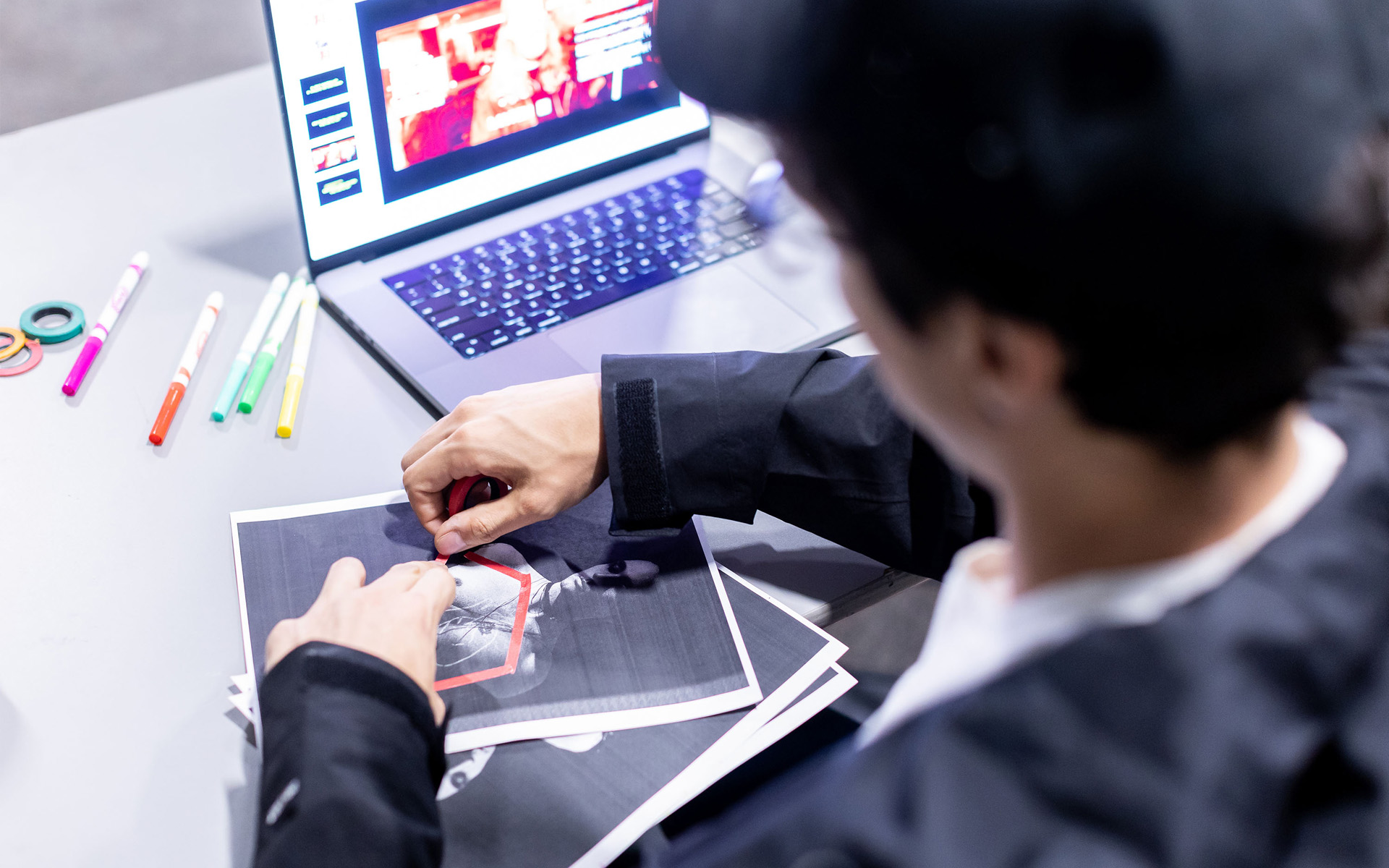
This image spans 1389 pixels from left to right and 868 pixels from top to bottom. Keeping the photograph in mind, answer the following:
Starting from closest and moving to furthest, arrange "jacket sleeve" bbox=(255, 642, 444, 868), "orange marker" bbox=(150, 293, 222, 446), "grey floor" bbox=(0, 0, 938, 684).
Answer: "jacket sleeve" bbox=(255, 642, 444, 868) < "orange marker" bbox=(150, 293, 222, 446) < "grey floor" bbox=(0, 0, 938, 684)

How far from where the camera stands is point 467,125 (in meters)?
0.90

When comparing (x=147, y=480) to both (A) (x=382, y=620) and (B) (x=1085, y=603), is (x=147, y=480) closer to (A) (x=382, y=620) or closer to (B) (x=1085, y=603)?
(A) (x=382, y=620)

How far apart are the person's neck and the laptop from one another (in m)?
Result: 0.47

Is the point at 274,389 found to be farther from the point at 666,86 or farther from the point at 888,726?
the point at 888,726

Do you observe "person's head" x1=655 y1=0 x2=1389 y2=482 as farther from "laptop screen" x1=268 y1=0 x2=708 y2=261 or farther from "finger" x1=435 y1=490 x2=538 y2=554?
"laptop screen" x1=268 y1=0 x2=708 y2=261

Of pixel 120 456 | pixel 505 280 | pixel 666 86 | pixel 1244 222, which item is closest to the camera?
pixel 1244 222

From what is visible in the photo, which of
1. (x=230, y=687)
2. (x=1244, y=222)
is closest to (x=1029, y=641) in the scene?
(x=1244, y=222)

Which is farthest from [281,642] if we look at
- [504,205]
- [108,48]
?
[108,48]

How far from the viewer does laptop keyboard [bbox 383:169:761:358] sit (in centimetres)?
86

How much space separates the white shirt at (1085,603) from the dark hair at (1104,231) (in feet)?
0.18

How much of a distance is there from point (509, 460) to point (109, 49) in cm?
73

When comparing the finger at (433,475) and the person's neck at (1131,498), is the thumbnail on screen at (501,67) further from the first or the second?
the person's neck at (1131,498)

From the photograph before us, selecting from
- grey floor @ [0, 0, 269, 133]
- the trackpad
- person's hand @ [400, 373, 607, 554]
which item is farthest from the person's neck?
grey floor @ [0, 0, 269, 133]

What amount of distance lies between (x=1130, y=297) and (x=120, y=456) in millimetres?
673
